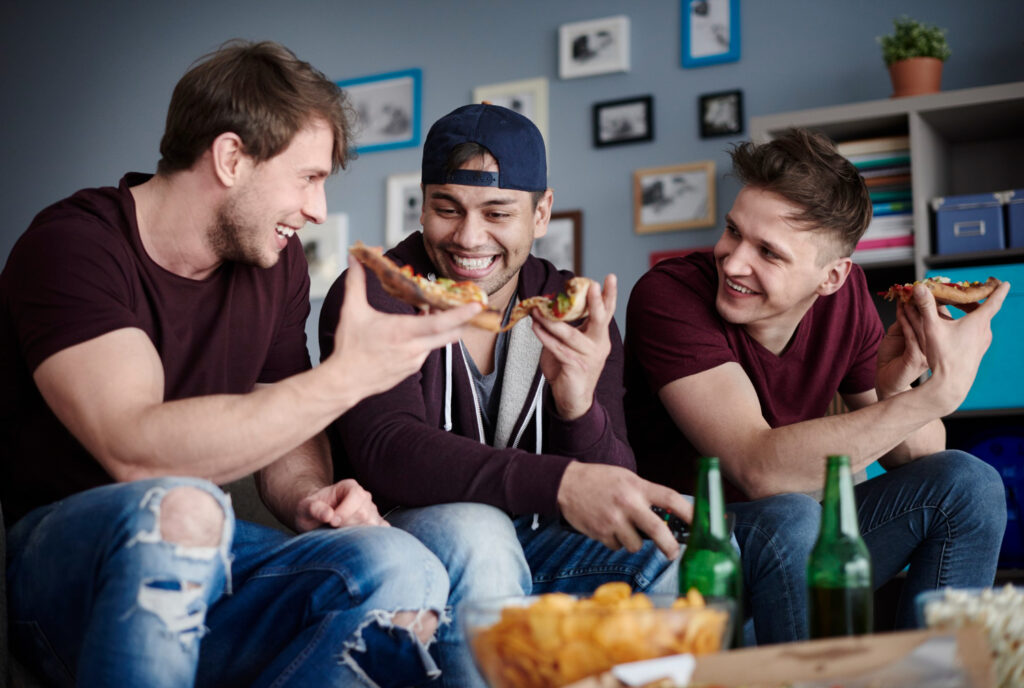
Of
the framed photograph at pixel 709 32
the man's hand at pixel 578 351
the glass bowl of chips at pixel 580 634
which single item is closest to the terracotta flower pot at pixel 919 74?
the framed photograph at pixel 709 32

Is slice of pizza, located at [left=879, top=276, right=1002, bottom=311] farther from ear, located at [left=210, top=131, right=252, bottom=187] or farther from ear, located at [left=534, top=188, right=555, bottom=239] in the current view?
ear, located at [left=210, top=131, right=252, bottom=187]

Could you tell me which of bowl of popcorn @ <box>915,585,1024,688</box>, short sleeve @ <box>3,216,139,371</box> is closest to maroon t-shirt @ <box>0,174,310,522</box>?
short sleeve @ <box>3,216,139,371</box>

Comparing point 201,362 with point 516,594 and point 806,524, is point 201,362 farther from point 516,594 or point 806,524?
point 806,524

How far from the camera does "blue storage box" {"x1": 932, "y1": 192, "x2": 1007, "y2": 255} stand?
305 cm

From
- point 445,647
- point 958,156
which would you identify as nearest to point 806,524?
point 445,647

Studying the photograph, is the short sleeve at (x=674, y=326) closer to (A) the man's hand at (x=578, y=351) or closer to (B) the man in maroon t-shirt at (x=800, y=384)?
(B) the man in maroon t-shirt at (x=800, y=384)

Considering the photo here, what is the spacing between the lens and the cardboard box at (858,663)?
38.6 inches

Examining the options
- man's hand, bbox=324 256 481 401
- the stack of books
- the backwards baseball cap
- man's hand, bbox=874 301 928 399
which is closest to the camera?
man's hand, bbox=324 256 481 401

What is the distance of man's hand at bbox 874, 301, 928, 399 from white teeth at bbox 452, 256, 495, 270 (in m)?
0.82

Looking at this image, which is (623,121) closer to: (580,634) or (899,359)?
(899,359)

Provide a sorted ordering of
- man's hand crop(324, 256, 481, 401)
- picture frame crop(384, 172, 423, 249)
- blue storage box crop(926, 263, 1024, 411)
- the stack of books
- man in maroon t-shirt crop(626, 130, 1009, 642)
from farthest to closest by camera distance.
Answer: picture frame crop(384, 172, 423, 249) < the stack of books < blue storage box crop(926, 263, 1024, 411) < man in maroon t-shirt crop(626, 130, 1009, 642) < man's hand crop(324, 256, 481, 401)

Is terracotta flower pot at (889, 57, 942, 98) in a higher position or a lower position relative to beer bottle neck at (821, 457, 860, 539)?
higher

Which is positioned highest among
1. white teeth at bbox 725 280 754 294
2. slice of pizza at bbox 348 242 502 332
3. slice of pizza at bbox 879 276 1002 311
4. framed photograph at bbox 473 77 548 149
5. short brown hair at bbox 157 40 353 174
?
framed photograph at bbox 473 77 548 149

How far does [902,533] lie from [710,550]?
953 millimetres
